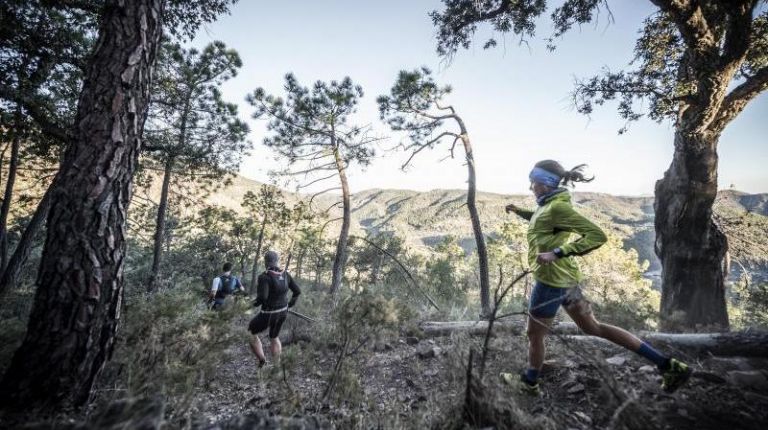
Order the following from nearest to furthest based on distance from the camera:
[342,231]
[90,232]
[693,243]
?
[90,232] → [693,243] → [342,231]

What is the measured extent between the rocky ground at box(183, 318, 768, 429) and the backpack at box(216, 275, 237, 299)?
3.41m

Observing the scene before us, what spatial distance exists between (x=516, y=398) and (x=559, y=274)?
1135 mm

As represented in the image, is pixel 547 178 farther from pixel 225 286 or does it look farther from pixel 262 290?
pixel 225 286

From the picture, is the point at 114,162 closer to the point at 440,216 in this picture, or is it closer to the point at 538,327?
the point at 538,327

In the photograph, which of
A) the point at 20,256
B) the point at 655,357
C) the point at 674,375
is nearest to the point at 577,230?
the point at 655,357

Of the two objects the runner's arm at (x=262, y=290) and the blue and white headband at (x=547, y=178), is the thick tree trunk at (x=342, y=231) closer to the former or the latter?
the runner's arm at (x=262, y=290)

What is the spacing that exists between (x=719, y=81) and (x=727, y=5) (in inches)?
45.0

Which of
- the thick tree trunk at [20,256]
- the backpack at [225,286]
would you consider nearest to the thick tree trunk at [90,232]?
the backpack at [225,286]

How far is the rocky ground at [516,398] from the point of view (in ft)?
6.66

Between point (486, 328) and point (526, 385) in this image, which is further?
point (486, 328)

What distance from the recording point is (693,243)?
20.4 feet

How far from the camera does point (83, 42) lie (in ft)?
19.3

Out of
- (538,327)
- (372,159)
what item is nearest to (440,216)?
(372,159)

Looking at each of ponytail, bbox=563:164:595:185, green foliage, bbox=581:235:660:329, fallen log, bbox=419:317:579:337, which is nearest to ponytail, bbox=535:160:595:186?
ponytail, bbox=563:164:595:185
